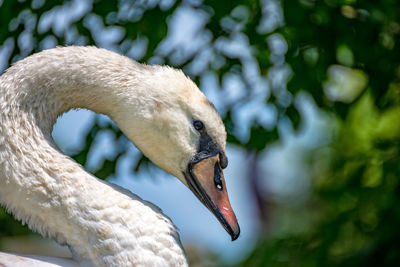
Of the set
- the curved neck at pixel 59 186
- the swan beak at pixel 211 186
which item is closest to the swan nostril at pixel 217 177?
the swan beak at pixel 211 186

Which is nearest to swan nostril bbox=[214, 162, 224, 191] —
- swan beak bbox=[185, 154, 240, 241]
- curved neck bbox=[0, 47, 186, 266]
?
swan beak bbox=[185, 154, 240, 241]

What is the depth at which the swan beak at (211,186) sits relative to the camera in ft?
6.31

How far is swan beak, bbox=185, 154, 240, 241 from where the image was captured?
6.31 feet

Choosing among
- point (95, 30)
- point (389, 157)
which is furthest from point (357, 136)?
point (95, 30)

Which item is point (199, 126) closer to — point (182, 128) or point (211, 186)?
point (182, 128)

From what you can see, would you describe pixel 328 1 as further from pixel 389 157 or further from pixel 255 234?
pixel 255 234

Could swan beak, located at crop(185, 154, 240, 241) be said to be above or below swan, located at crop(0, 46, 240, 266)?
below

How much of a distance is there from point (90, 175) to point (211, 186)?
40 centimetres

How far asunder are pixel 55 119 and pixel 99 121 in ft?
3.32

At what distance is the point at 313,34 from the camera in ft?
8.59

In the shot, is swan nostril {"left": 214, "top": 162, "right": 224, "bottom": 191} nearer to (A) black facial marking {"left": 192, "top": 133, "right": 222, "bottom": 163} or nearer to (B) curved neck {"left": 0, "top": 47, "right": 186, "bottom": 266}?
(A) black facial marking {"left": 192, "top": 133, "right": 222, "bottom": 163}

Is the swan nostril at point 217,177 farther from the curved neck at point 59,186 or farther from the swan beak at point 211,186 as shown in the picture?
the curved neck at point 59,186

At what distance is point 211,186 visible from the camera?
1.95m

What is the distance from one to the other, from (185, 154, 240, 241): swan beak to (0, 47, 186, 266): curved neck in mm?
157
